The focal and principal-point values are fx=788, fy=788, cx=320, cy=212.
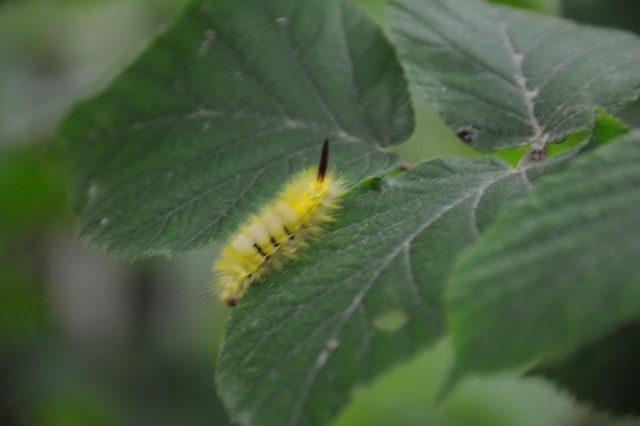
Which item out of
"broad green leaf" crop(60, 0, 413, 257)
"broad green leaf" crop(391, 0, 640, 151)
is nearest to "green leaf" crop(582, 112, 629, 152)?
"broad green leaf" crop(391, 0, 640, 151)

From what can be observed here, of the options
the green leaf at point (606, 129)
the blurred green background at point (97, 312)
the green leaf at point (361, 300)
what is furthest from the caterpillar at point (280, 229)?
the blurred green background at point (97, 312)

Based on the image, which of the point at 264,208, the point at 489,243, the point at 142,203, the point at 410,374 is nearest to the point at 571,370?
the point at 489,243

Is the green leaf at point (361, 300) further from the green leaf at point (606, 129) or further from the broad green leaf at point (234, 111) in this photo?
the broad green leaf at point (234, 111)

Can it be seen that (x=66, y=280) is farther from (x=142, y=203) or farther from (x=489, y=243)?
(x=489, y=243)

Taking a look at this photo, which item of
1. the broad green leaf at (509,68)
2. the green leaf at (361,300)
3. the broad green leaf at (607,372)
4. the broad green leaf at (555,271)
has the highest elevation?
the broad green leaf at (555,271)

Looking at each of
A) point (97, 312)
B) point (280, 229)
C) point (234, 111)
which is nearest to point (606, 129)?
point (280, 229)

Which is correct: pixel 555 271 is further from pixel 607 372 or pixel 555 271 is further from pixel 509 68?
pixel 509 68
